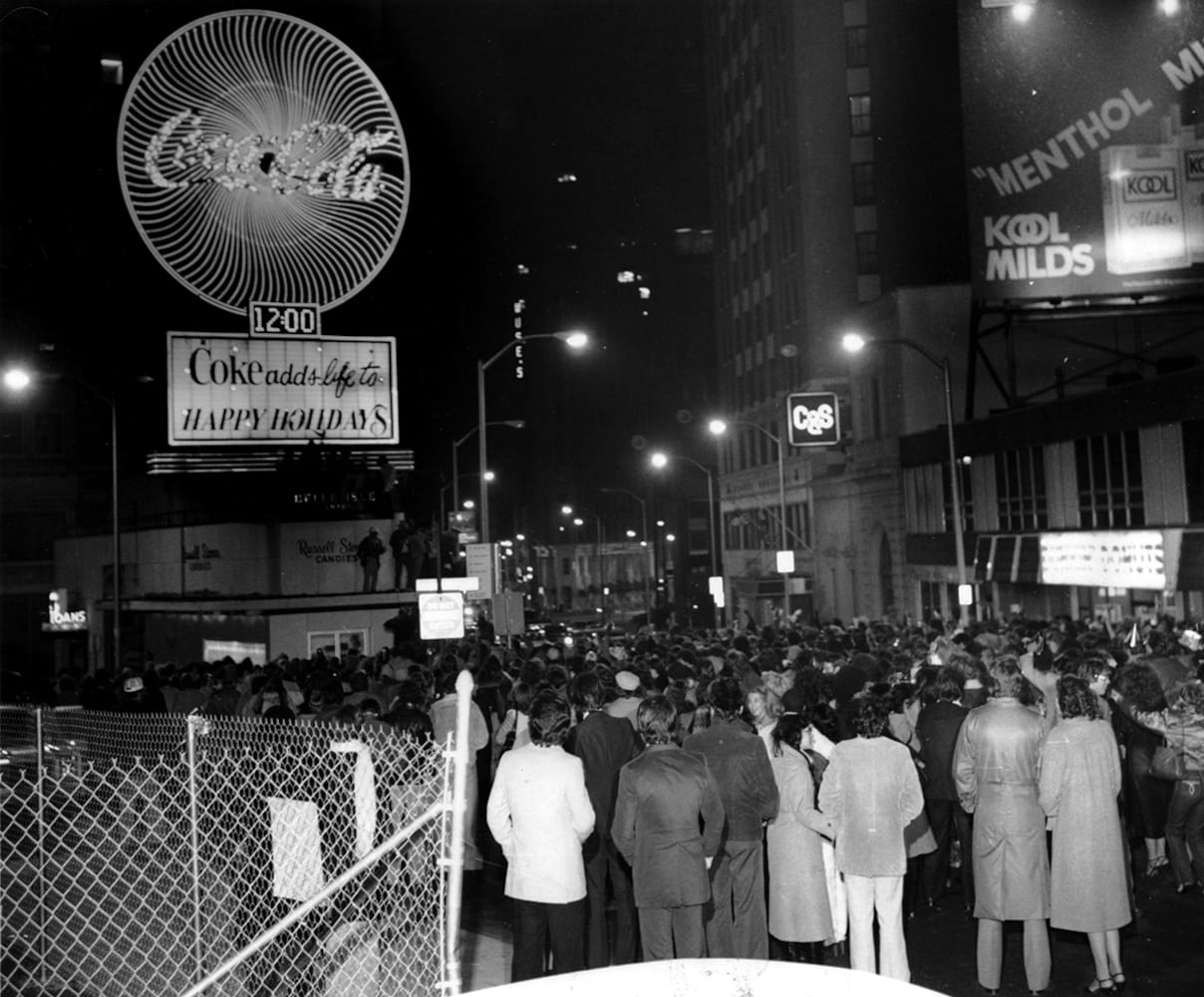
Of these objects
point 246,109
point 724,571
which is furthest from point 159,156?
point 724,571

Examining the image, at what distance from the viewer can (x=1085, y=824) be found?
25.1ft

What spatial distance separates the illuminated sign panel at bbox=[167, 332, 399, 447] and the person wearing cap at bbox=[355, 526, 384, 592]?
24.1ft

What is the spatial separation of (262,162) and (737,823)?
18153 mm

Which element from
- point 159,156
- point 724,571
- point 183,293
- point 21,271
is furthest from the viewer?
point 724,571

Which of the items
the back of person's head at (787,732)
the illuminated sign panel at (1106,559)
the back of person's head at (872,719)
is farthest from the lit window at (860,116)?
the back of person's head at (872,719)

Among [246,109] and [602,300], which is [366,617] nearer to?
[246,109]

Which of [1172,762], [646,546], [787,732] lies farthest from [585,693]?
[646,546]

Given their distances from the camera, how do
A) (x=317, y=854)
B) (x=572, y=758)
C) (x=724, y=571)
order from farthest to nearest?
1. (x=724, y=571)
2. (x=572, y=758)
3. (x=317, y=854)

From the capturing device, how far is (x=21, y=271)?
2151 inches

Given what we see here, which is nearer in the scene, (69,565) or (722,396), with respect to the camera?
(69,565)

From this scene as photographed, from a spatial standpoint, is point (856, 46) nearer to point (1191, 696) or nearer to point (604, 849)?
point (1191, 696)

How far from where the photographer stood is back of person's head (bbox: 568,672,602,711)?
9875mm

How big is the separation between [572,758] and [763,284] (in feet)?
197

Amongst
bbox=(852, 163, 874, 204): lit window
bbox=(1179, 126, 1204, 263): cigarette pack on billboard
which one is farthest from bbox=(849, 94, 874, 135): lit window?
bbox=(1179, 126, 1204, 263): cigarette pack on billboard
